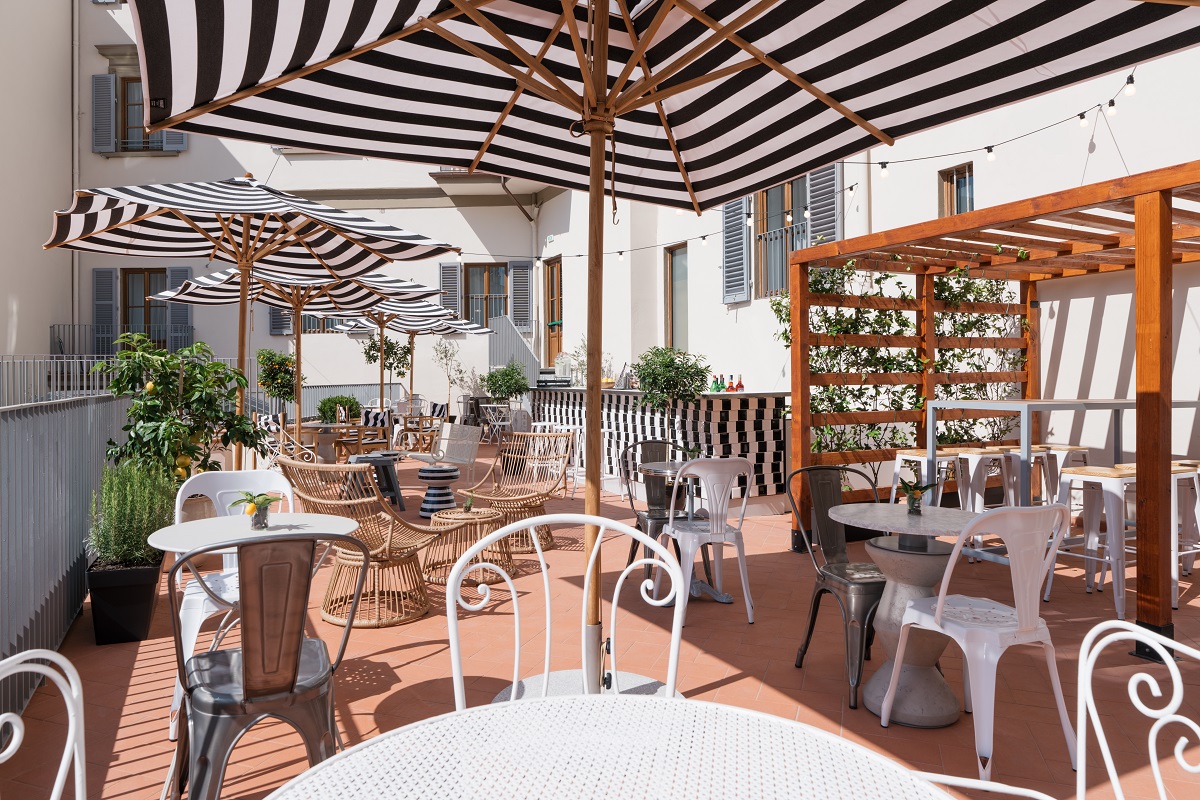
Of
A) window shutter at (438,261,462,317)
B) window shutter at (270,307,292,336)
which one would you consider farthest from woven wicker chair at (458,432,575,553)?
window shutter at (270,307,292,336)

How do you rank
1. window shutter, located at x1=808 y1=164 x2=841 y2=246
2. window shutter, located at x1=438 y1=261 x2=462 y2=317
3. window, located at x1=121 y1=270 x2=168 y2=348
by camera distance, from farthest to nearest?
1. window shutter, located at x1=438 y1=261 x2=462 y2=317
2. window, located at x1=121 y1=270 x2=168 y2=348
3. window shutter, located at x1=808 y1=164 x2=841 y2=246

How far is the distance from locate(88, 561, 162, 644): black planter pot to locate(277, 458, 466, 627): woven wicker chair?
83 centimetres

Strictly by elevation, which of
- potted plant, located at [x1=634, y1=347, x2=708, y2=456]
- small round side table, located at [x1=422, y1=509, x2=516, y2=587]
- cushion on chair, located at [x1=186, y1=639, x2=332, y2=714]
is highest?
potted plant, located at [x1=634, y1=347, x2=708, y2=456]

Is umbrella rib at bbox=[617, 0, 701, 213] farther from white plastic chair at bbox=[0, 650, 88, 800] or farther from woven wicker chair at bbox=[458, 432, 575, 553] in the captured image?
woven wicker chair at bbox=[458, 432, 575, 553]

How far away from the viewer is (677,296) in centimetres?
1273

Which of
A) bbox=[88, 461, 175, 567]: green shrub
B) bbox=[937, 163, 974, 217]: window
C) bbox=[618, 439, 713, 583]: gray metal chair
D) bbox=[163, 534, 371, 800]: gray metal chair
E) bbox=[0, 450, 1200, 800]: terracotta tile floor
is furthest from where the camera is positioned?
bbox=[937, 163, 974, 217]: window

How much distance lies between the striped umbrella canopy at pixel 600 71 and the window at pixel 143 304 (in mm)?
14921

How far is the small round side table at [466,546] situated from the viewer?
505 cm

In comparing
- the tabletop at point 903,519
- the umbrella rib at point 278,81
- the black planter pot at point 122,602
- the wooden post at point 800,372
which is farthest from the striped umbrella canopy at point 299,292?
the tabletop at point 903,519

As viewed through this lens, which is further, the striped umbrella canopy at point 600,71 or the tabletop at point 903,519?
the tabletop at point 903,519

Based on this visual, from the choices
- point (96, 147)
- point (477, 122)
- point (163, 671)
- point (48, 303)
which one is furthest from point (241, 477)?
point (96, 147)

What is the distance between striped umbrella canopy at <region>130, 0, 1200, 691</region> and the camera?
238 centimetres

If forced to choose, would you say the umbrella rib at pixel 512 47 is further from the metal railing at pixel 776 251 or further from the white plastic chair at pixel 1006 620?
the metal railing at pixel 776 251

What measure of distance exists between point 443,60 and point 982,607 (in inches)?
116
